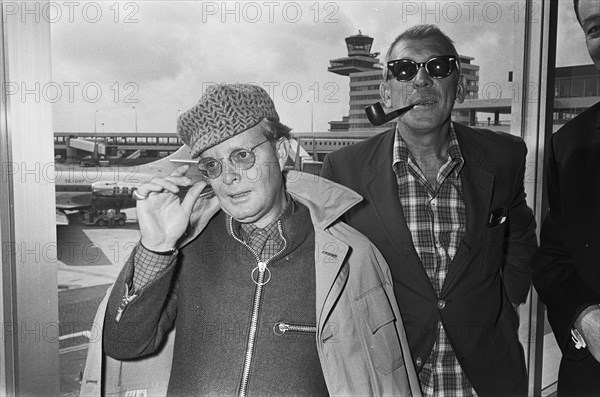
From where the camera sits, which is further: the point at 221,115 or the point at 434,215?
the point at 434,215

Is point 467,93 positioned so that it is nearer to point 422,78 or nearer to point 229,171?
point 422,78

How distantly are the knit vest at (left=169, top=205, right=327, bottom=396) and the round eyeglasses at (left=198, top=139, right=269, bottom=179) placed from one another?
17 centimetres

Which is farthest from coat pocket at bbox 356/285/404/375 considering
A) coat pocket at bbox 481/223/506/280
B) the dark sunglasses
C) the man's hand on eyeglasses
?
the dark sunglasses

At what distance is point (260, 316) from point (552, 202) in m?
0.93

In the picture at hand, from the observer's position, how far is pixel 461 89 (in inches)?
75.1

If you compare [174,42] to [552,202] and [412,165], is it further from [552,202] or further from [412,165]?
[552,202]

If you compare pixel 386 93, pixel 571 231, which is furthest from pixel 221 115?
pixel 571 231

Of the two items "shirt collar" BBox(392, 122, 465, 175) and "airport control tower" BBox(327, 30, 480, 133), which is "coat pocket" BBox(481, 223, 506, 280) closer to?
"shirt collar" BBox(392, 122, 465, 175)

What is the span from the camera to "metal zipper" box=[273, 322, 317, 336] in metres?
1.58

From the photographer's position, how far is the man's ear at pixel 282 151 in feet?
5.34

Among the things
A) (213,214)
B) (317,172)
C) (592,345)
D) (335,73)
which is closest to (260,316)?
(213,214)

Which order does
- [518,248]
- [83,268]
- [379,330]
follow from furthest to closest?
[518,248]
[83,268]
[379,330]

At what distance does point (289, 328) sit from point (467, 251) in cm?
59

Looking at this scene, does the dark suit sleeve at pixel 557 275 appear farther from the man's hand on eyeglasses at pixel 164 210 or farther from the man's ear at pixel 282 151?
the man's hand on eyeglasses at pixel 164 210
